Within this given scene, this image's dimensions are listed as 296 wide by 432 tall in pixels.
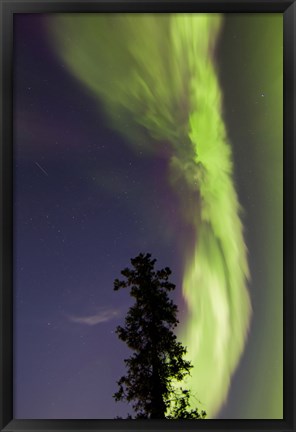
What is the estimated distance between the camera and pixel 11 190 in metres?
1.40

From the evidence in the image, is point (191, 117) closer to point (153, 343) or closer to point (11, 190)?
point (11, 190)

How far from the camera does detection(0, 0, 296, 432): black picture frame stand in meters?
1.38

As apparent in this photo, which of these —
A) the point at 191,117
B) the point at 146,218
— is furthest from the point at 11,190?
the point at 191,117

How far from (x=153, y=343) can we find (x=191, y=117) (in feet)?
2.80

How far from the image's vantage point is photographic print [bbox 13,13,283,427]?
1.41 m

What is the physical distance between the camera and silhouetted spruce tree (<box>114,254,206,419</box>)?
141cm

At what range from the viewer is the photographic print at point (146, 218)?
1.41 m

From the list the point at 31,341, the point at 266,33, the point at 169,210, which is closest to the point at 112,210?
the point at 169,210

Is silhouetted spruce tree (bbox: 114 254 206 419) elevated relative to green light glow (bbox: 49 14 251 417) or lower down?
lower down

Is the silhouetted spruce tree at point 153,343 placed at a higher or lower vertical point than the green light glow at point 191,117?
lower

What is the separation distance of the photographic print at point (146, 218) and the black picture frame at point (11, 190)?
0.02 metres

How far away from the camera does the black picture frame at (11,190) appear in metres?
1.38

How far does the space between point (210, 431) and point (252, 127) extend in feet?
3.64

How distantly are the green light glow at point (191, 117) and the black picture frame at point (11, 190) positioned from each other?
5cm
